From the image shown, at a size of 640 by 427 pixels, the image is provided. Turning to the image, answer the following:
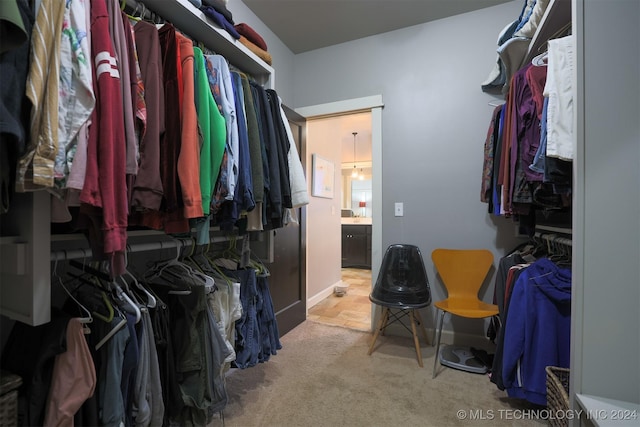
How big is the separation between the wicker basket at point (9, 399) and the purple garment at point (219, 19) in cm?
152

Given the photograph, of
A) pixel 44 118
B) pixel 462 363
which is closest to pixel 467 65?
pixel 462 363

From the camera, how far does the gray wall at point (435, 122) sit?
2.22 metres

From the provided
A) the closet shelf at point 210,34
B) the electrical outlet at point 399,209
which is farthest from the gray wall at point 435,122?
the closet shelf at point 210,34

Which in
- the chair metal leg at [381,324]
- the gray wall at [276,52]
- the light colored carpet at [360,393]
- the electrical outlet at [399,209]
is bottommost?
the light colored carpet at [360,393]

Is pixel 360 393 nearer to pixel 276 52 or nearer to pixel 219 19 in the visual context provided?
pixel 219 19

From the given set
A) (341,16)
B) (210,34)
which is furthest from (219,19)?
(341,16)

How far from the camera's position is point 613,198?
1.03 m

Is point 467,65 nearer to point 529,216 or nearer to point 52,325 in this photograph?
point 529,216

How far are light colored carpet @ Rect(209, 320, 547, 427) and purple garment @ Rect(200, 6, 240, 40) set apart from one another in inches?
75.1

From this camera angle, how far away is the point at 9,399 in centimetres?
81

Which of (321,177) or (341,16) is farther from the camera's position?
(321,177)

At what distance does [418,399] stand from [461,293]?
890 millimetres

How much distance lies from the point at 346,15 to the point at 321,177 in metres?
1.57

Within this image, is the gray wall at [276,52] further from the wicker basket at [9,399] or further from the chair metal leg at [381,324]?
the wicker basket at [9,399]
